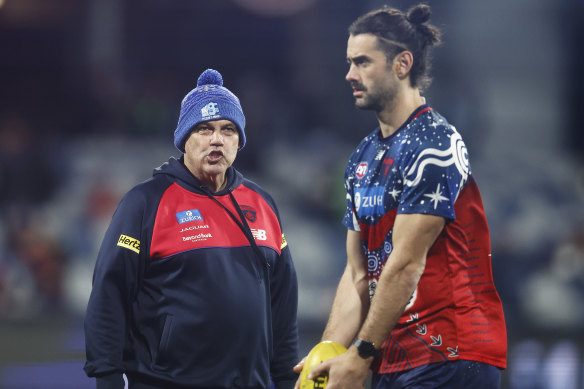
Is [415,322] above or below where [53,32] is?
below

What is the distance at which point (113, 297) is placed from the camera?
3.23 meters

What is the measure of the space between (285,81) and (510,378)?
769cm

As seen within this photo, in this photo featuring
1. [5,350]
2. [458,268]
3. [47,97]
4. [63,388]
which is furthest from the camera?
[47,97]

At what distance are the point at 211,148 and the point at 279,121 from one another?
9.53 metres

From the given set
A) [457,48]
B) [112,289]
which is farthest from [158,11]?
[112,289]

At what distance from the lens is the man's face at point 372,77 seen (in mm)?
3400

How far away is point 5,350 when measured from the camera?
7.90 metres

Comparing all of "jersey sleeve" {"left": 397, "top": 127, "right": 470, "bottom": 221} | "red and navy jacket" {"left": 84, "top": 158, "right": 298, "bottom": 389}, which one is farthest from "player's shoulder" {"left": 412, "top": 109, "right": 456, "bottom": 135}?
"red and navy jacket" {"left": 84, "top": 158, "right": 298, "bottom": 389}

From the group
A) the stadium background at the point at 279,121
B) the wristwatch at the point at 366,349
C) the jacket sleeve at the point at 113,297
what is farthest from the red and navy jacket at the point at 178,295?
the stadium background at the point at 279,121

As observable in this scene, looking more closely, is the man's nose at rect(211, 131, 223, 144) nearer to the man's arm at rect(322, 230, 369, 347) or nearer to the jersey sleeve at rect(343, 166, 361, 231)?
the jersey sleeve at rect(343, 166, 361, 231)

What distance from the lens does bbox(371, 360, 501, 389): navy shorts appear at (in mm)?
3170

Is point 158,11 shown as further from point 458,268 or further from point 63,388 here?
point 458,268

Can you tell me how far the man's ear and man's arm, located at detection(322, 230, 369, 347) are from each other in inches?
27.2

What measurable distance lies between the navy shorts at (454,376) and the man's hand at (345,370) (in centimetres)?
21
